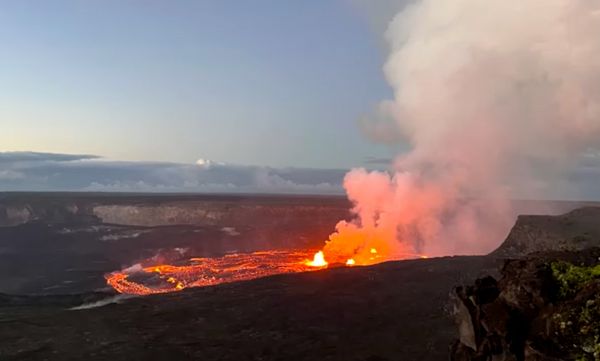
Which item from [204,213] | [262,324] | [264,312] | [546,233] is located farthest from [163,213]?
[262,324]

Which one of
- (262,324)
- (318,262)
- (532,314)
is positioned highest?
(532,314)

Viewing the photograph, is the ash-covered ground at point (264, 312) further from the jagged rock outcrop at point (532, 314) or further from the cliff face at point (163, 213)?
the cliff face at point (163, 213)

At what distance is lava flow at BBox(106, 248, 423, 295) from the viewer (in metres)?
53.9

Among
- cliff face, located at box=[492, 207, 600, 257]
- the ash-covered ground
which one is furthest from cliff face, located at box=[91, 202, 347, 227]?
cliff face, located at box=[492, 207, 600, 257]

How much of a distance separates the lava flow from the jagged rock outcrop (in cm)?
3762

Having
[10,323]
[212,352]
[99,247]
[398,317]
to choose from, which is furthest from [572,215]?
[99,247]

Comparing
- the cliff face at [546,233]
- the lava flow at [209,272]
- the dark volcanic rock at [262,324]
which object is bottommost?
the lava flow at [209,272]

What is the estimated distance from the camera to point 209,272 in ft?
192

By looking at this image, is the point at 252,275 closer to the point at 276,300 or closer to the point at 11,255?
the point at 276,300

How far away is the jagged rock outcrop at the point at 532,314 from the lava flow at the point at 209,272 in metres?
37.6

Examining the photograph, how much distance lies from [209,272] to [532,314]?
47605 millimetres

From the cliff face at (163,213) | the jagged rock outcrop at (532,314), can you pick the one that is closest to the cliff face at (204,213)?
the cliff face at (163,213)

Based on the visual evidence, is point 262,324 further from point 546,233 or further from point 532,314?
point 546,233

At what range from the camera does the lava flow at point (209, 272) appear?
5391 centimetres
